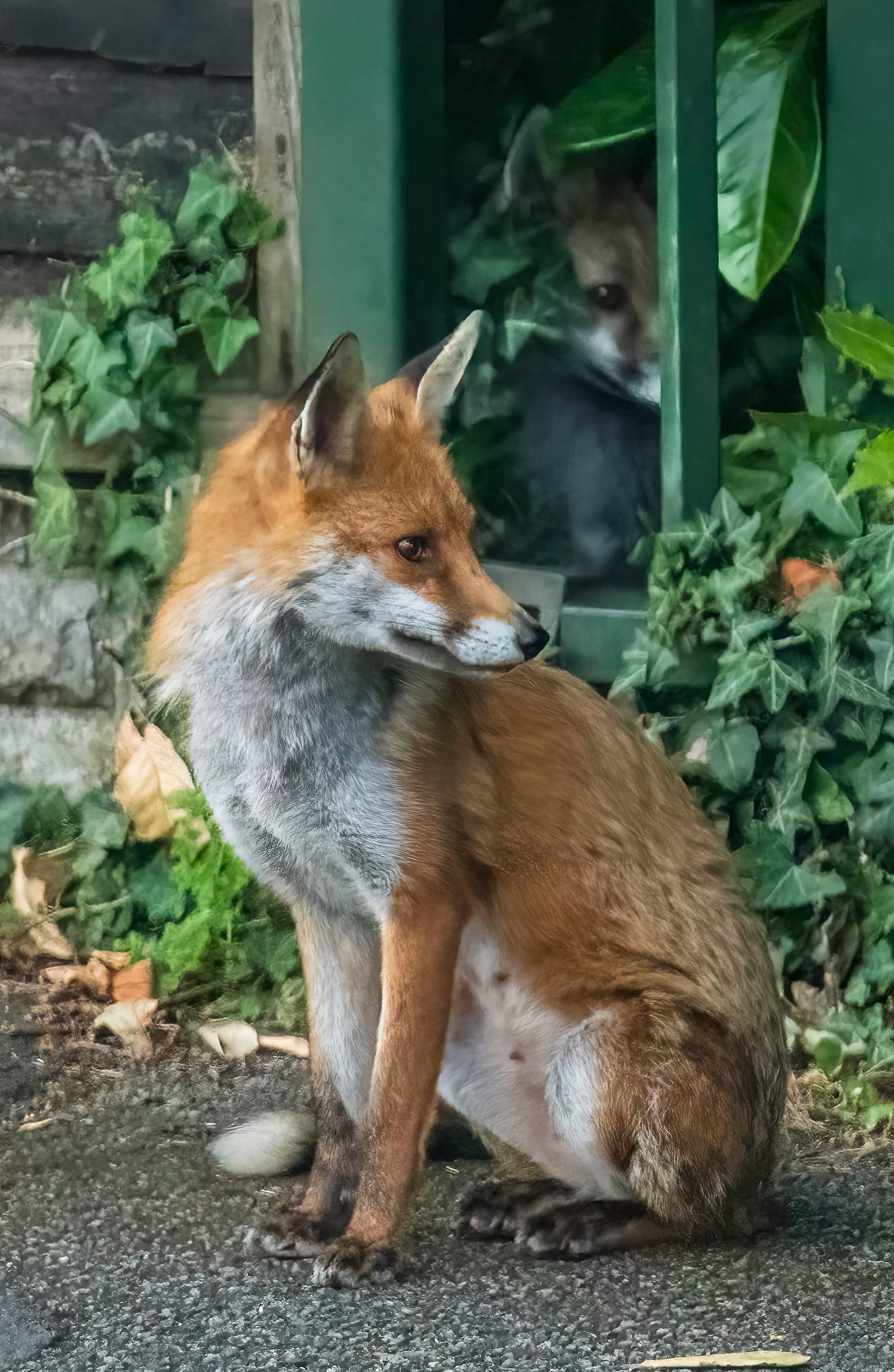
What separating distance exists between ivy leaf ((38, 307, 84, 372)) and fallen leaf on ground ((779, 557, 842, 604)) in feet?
6.63

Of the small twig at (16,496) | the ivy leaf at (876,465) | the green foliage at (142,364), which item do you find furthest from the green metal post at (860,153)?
the small twig at (16,496)

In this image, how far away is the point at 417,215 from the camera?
11.5ft

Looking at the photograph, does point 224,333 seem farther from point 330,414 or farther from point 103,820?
point 330,414

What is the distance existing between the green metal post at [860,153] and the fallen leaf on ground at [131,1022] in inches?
99.5

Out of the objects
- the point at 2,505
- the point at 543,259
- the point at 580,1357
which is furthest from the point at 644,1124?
the point at 2,505

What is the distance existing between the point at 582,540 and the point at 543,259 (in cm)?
79

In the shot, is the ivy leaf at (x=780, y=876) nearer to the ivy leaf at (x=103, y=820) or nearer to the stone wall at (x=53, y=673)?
the ivy leaf at (x=103, y=820)

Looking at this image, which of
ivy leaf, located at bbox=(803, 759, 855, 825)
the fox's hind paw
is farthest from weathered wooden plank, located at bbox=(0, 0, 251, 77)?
the fox's hind paw

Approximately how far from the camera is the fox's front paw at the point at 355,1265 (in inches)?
98.4

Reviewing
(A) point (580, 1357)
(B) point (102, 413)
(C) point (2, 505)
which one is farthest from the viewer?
(C) point (2, 505)

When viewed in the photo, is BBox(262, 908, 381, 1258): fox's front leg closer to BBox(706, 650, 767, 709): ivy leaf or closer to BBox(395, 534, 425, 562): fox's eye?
BBox(395, 534, 425, 562): fox's eye

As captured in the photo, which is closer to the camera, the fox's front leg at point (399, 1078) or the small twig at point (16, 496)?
the fox's front leg at point (399, 1078)

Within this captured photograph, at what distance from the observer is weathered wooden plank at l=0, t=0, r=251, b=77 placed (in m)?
3.88

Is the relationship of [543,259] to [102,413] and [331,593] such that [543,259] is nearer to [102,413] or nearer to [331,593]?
[102,413]
